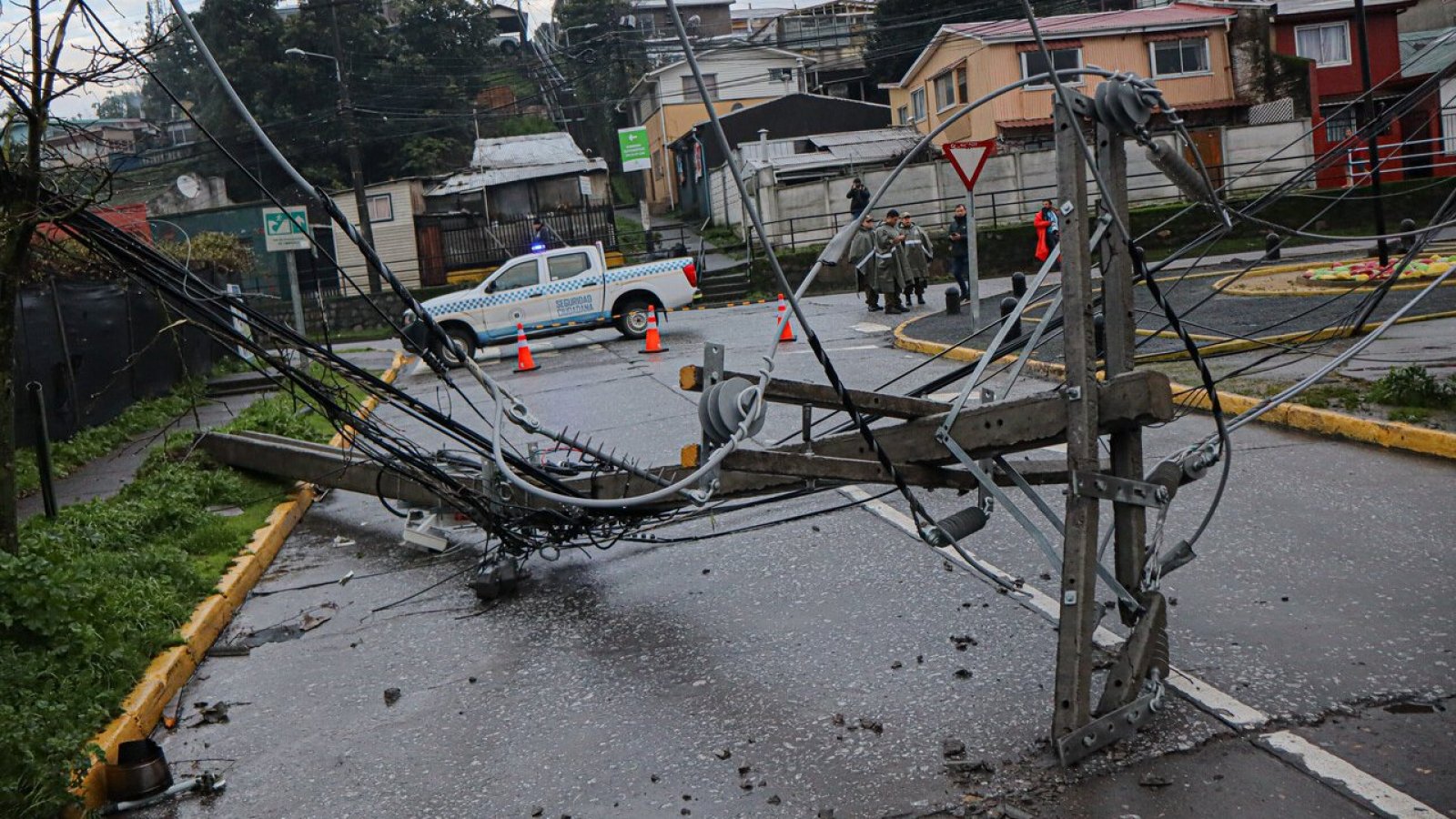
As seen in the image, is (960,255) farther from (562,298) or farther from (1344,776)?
(1344,776)

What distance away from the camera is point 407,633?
6750 mm

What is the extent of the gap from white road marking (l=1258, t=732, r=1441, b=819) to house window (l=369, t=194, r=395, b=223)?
47667 millimetres

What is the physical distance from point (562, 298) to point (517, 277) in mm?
1127

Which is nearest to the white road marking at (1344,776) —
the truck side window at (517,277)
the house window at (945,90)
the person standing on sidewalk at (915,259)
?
the person standing on sidewalk at (915,259)

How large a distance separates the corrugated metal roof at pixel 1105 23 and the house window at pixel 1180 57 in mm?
715

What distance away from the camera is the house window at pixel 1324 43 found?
149ft

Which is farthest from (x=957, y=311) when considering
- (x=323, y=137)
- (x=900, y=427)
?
(x=323, y=137)

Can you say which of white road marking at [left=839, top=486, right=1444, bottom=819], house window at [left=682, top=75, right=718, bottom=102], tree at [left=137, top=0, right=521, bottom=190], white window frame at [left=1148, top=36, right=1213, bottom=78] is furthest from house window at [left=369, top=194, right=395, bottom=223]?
white road marking at [left=839, top=486, right=1444, bottom=819]

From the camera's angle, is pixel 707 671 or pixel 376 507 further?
pixel 376 507

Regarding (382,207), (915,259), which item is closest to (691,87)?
(382,207)

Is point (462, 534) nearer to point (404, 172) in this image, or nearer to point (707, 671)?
point (707, 671)

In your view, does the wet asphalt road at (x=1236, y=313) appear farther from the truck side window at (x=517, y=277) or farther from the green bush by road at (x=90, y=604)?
the truck side window at (x=517, y=277)

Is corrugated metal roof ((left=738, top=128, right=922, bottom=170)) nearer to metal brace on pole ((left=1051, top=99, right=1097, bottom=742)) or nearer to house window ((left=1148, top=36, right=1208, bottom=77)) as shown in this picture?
house window ((left=1148, top=36, right=1208, bottom=77))

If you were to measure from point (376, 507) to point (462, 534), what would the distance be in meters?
2.14
